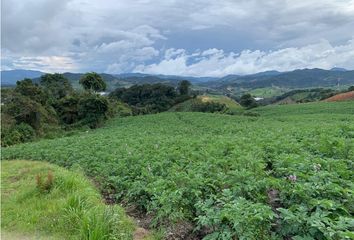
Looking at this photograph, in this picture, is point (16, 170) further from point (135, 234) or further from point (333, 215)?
point (333, 215)

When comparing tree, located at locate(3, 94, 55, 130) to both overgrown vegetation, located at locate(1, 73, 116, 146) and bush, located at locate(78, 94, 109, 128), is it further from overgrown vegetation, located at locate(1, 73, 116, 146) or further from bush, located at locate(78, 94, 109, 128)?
bush, located at locate(78, 94, 109, 128)

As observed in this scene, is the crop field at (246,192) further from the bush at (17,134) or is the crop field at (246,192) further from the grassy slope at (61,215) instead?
the bush at (17,134)

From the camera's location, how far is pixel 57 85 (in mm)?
83062

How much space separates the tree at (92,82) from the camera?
6919 centimetres

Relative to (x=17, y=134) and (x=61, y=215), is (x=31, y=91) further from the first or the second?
(x=61, y=215)

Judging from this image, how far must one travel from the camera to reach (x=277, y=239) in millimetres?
4777

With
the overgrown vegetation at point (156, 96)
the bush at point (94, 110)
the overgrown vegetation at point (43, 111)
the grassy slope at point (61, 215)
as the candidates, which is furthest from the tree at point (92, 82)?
the grassy slope at point (61, 215)

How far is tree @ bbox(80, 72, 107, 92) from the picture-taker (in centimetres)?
6919

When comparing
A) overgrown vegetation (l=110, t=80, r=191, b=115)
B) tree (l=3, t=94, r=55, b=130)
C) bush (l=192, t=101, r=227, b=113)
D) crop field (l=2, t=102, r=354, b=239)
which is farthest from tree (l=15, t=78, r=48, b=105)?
crop field (l=2, t=102, r=354, b=239)

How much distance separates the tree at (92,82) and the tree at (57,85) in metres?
9.67

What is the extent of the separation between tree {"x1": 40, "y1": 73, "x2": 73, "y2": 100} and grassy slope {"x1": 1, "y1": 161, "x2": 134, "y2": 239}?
2839 inches

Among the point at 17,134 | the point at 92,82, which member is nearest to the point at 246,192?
the point at 17,134

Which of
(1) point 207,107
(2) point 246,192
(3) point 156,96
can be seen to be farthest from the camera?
(3) point 156,96

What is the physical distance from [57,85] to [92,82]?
59.6 ft
